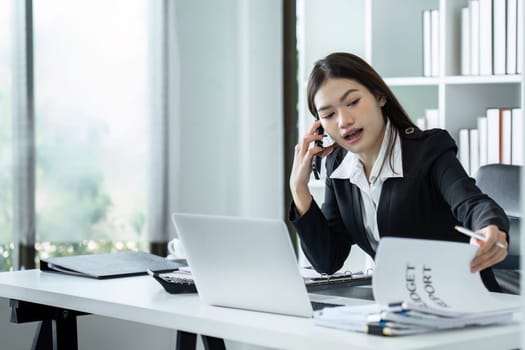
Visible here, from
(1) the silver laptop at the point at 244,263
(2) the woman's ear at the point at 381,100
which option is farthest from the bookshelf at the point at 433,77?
(1) the silver laptop at the point at 244,263

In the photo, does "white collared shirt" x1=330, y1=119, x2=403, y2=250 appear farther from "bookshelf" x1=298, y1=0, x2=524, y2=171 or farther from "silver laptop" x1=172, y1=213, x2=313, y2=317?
"bookshelf" x1=298, y1=0, x2=524, y2=171

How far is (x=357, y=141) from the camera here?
6.63 feet

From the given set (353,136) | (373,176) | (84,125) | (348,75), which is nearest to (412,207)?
(373,176)

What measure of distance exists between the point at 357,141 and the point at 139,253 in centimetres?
65

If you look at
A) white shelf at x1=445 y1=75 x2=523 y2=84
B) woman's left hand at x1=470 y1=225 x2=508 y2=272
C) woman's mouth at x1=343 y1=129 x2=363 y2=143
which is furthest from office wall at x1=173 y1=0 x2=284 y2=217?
woman's left hand at x1=470 y1=225 x2=508 y2=272

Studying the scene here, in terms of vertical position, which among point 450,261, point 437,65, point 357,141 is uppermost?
point 437,65

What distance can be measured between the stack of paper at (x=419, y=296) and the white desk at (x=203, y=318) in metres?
0.02

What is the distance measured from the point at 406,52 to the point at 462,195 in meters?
1.81

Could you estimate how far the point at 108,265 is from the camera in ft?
6.90

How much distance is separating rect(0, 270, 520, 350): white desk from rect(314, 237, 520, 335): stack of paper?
0.02 m

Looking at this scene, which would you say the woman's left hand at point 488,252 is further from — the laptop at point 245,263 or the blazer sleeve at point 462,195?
the laptop at point 245,263

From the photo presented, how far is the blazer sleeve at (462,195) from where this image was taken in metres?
1.63

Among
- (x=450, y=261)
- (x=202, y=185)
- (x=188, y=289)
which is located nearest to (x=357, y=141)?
(x=188, y=289)

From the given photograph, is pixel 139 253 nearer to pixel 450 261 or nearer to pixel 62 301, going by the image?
pixel 62 301
